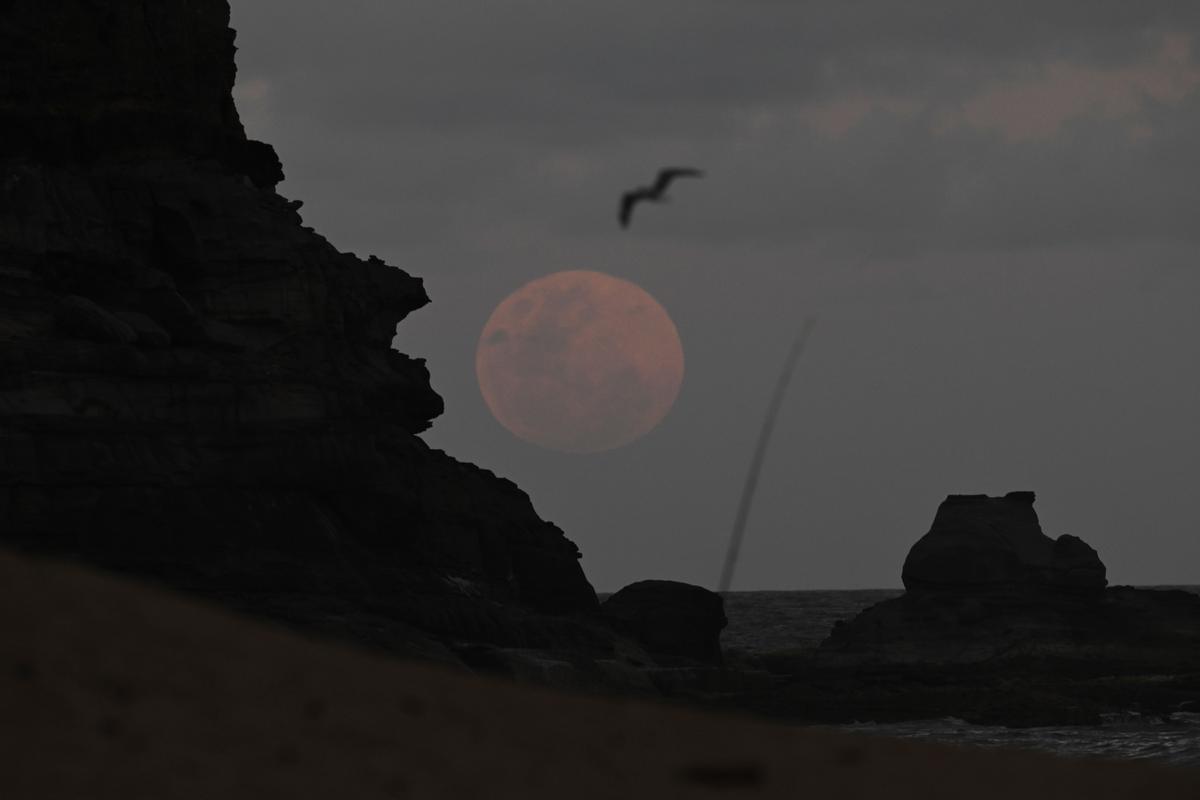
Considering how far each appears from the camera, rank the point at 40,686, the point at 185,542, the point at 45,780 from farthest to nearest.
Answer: the point at 185,542, the point at 40,686, the point at 45,780

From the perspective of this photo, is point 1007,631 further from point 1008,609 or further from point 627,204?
point 627,204

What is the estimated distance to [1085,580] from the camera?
87750 mm

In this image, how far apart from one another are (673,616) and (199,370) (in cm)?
2404

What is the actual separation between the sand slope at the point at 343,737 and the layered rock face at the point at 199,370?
36.4m

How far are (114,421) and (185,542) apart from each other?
13.5ft

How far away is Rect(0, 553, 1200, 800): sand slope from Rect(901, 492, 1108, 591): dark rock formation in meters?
75.2

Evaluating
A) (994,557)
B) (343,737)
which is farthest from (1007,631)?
(343,737)

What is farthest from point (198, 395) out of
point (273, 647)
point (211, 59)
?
point (273, 647)

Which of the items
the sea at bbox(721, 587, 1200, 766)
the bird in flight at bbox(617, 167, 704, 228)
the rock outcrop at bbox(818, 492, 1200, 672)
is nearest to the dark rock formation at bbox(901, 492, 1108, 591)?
the rock outcrop at bbox(818, 492, 1200, 672)

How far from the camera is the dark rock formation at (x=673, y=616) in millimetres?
70250

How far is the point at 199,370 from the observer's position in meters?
54.6

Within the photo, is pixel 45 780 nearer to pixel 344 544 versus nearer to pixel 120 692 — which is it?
pixel 120 692

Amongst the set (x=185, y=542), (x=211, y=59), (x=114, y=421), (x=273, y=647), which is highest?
(x=211, y=59)

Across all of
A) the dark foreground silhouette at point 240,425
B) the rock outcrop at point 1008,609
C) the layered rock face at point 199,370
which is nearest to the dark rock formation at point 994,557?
the rock outcrop at point 1008,609
